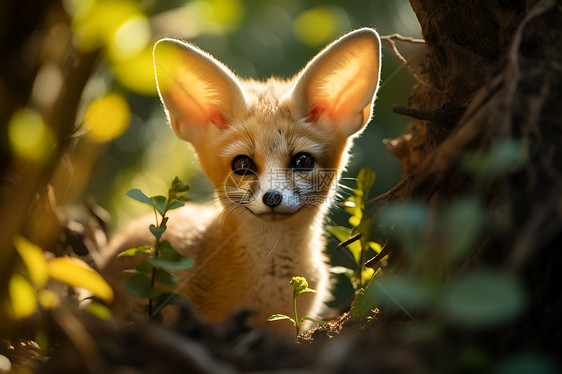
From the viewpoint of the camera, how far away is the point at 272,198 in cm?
180

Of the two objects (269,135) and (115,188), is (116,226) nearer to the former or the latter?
(115,188)

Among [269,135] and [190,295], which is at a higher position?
[269,135]

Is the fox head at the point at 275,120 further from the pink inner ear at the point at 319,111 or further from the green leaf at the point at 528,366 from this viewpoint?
the green leaf at the point at 528,366

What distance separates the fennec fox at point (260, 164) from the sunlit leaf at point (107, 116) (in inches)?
29.2

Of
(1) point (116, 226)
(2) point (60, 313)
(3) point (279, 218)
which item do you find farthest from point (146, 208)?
(2) point (60, 313)

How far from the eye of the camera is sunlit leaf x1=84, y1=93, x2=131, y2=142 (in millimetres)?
1150

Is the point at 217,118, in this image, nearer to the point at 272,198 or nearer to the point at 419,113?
the point at 272,198

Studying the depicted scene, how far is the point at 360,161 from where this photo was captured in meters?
3.46

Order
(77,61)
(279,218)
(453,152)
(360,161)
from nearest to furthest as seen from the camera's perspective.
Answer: (453,152) → (77,61) → (279,218) → (360,161)

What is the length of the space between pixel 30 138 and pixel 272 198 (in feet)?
3.34

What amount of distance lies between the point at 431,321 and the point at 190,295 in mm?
1472

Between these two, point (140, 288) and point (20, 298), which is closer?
point (20, 298)

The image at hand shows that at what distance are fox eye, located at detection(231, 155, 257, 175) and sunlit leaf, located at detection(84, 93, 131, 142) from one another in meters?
0.83

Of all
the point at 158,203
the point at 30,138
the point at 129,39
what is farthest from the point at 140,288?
the point at 129,39
